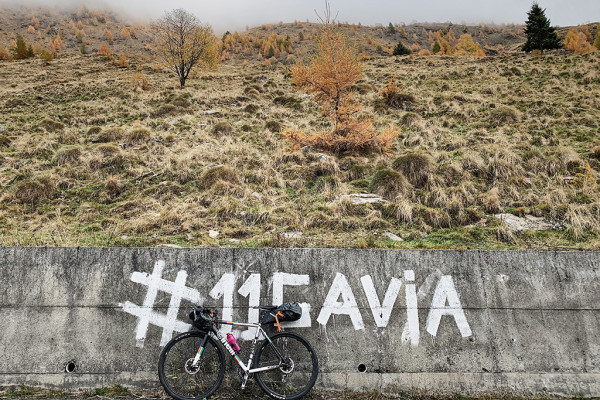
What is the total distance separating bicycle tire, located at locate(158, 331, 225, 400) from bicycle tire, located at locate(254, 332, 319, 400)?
0.61m

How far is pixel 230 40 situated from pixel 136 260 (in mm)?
92080

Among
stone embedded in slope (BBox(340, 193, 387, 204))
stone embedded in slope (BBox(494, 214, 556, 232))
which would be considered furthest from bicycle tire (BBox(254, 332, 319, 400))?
stone embedded in slope (BBox(494, 214, 556, 232))

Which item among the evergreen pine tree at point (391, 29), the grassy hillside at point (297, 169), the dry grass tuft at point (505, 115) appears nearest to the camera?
the grassy hillside at point (297, 169)

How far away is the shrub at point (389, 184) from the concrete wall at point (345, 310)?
539cm

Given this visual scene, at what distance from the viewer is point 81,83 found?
31.5 metres

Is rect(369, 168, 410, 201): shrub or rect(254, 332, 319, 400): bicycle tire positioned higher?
rect(369, 168, 410, 201): shrub

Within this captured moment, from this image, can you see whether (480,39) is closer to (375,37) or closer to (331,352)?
(375,37)

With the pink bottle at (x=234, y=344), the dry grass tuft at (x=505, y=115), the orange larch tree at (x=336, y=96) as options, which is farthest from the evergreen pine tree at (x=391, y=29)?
the pink bottle at (x=234, y=344)

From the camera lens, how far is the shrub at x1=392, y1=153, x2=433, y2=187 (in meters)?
12.5

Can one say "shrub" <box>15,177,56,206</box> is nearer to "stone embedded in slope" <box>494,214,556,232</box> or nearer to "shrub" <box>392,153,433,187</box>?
"shrub" <box>392,153,433,187</box>

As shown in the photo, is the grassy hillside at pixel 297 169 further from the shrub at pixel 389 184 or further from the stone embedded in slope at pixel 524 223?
the stone embedded in slope at pixel 524 223

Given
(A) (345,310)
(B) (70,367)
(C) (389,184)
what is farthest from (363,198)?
(B) (70,367)

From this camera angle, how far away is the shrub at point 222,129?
1843cm

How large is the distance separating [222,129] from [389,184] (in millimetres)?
10002
